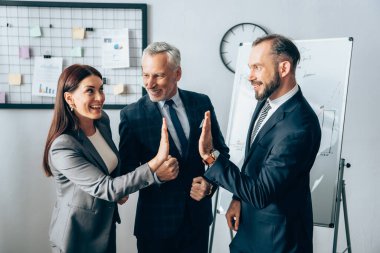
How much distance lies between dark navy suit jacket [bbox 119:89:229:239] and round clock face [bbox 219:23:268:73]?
3.55ft

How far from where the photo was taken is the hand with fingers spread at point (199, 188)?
1.72 m

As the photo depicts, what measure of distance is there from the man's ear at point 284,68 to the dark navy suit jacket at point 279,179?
100mm

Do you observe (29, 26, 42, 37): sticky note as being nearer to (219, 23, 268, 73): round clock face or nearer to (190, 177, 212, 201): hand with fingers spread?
(219, 23, 268, 73): round clock face

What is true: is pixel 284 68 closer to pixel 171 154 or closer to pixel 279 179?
pixel 279 179

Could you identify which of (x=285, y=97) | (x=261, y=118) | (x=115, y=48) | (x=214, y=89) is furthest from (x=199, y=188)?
(x=115, y=48)

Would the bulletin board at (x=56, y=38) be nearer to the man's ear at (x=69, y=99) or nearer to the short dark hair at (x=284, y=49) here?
the man's ear at (x=69, y=99)

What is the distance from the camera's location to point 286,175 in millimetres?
1417

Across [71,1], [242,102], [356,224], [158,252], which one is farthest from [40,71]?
[356,224]

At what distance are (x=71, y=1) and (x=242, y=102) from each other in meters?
1.40

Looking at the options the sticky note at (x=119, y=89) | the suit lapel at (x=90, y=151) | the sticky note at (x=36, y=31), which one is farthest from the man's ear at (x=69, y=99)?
the sticky note at (x=36, y=31)

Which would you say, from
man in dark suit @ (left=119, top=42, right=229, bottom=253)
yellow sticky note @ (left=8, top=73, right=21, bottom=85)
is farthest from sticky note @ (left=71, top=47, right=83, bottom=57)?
man in dark suit @ (left=119, top=42, right=229, bottom=253)

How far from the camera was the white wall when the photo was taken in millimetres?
2750

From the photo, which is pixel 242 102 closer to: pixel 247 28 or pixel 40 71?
pixel 247 28

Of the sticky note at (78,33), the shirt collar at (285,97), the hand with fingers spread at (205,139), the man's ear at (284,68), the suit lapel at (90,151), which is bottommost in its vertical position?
the suit lapel at (90,151)
